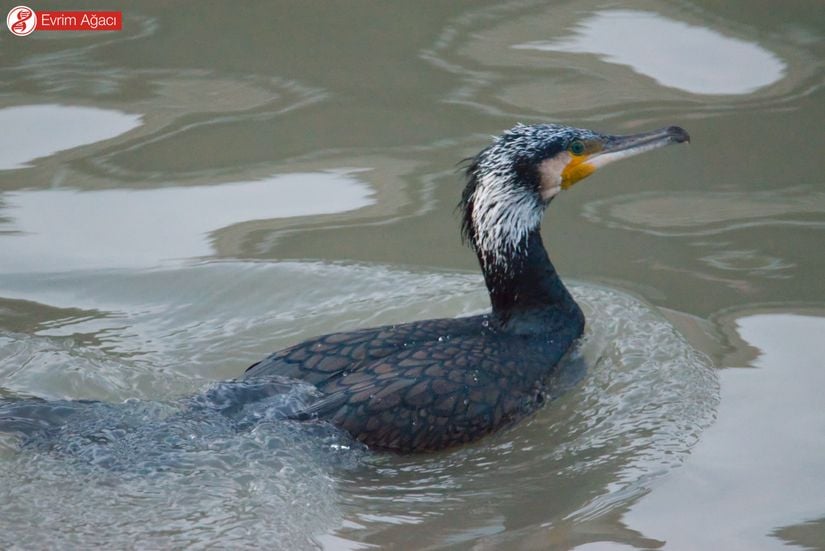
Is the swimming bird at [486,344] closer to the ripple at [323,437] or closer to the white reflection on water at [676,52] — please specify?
the ripple at [323,437]

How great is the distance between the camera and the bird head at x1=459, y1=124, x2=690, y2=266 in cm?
612

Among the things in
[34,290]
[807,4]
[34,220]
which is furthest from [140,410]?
[807,4]

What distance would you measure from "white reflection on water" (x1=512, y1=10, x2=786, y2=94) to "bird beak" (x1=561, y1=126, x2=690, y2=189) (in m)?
2.76

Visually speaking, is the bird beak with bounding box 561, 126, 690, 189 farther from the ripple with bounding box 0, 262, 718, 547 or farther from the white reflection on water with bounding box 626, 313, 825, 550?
the white reflection on water with bounding box 626, 313, 825, 550

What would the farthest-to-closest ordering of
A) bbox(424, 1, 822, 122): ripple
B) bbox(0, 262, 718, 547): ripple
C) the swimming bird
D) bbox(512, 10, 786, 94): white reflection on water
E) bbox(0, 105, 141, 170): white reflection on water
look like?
bbox(512, 10, 786, 94): white reflection on water < bbox(424, 1, 822, 122): ripple < bbox(0, 105, 141, 170): white reflection on water < the swimming bird < bbox(0, 262, 718, 547): ripple

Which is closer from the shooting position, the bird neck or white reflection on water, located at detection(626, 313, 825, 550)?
white reflection on water, located at detection(626, 313, 825, 550)

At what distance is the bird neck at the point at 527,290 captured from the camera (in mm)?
6238

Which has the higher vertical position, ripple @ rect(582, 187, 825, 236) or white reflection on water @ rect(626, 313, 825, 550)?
ripple @ rect(582, 187, 825, 236)

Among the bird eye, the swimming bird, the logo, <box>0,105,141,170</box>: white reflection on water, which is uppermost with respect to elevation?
the logo

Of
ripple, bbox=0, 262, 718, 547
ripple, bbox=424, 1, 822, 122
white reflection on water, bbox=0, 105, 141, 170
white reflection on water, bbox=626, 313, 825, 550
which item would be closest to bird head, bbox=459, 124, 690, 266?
ripple, bbox=0, 262, 718, 547

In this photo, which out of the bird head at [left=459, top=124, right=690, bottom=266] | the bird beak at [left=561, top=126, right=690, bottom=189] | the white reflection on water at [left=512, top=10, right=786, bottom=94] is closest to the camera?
the bird head at [left=459, top=124, right=690, bottom=266]

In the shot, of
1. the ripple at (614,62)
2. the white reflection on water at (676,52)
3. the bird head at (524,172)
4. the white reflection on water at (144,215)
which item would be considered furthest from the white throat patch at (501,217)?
the white reflection on water at (676,52)

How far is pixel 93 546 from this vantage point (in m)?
4.83

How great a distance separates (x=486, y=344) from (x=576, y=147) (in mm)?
1102
